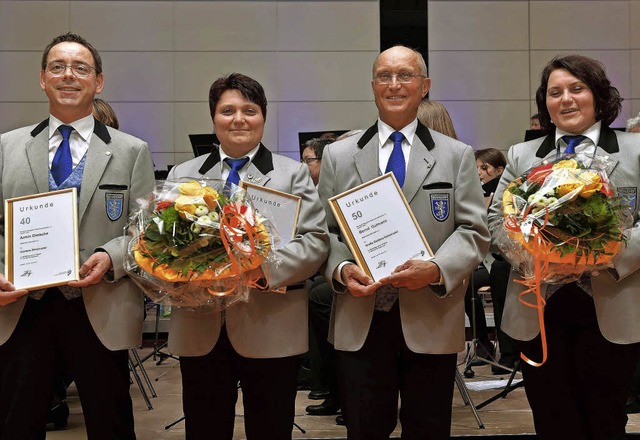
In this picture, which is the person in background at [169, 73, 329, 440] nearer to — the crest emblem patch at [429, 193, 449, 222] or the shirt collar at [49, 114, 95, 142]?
the crest emblem patch at [429, 193, 449, 222]

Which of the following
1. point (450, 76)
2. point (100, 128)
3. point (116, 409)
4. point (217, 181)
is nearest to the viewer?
point (217, 181)

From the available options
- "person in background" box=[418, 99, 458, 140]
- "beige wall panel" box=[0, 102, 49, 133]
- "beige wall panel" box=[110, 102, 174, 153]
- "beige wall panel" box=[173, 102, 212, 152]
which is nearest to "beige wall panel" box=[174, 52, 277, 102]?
"beige wall panel" box=[173, 102, 212, 152]

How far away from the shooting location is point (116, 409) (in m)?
2.96

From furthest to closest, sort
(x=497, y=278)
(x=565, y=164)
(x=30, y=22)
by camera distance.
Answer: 1. (x=30, y=22)
2. (x=497, y=278)
3. (x=565, y=164)

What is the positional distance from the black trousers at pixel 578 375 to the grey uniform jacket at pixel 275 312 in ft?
2.86

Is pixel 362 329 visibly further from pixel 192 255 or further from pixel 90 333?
pixel 90 333

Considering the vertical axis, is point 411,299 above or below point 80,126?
below

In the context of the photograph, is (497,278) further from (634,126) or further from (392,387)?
(392,387)

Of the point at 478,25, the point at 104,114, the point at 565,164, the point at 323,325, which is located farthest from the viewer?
the point at 478,25

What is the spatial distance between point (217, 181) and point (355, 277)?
0.60 meters

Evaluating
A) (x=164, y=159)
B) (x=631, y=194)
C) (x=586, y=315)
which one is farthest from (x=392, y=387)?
(x=164, y=159)

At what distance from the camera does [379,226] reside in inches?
112

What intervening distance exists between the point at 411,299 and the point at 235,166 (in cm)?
85

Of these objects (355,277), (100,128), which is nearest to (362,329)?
(355,277)
